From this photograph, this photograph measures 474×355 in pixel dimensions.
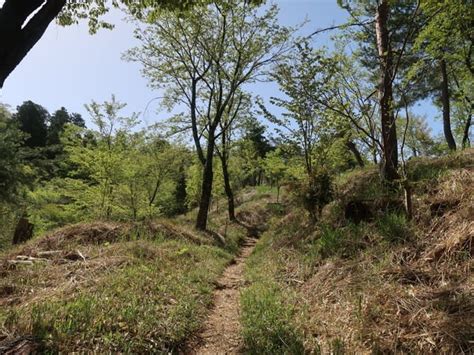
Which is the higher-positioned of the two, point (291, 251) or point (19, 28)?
point (19, 28)

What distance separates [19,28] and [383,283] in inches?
209

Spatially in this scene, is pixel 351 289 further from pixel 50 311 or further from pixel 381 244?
pixel 50 311

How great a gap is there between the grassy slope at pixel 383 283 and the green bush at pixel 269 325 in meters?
0.01

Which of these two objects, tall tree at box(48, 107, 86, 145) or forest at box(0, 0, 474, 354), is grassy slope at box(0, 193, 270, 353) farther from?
tall tree at box(48, 107, 86, 145)

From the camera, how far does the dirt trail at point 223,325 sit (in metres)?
4.14

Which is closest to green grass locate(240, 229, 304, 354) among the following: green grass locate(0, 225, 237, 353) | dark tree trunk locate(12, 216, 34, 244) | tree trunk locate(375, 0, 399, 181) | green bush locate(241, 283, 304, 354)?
green bush locate(241, 283, 304, 354)

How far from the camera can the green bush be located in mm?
3766

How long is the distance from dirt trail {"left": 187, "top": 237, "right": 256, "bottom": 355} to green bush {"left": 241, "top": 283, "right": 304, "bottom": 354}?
182mm

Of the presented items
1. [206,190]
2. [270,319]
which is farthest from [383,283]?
[206,190]

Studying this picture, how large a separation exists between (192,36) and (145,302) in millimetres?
11627

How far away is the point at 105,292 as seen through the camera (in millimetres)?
4895

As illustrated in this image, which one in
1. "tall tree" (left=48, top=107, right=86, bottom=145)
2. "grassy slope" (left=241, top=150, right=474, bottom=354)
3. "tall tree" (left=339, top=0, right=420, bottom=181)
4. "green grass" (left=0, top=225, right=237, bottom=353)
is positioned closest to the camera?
"grassy slope" (left=241, top=150, right=474, bottom=354)

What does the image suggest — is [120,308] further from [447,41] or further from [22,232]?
[447,41]

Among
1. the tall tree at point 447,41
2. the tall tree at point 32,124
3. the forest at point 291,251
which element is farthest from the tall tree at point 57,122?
the tall tree at point 447,41
